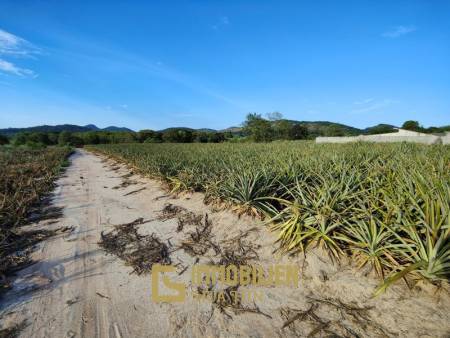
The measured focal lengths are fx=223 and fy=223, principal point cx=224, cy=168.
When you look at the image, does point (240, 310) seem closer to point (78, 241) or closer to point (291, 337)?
point (291, 337)

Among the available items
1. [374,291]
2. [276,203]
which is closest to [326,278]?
[374,291]

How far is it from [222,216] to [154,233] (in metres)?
1.38

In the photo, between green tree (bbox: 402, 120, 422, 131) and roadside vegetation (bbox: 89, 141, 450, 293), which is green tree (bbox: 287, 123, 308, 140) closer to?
green tree (bbox: 402, 120, 422, 131)

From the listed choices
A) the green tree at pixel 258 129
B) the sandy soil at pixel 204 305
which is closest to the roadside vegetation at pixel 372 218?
the sandy soil at pixel 204 305

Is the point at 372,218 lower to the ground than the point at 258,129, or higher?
lower
